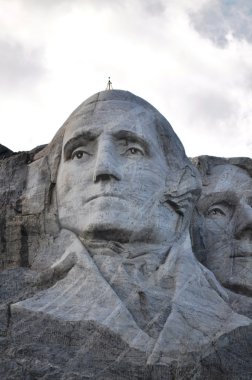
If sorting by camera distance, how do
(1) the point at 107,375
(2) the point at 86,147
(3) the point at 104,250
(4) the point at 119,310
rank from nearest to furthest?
(1) the point at 107,375, (4) the point at 119,310, (3) the point at 104,250, (2) the point at 86,147

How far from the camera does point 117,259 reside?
907 cm

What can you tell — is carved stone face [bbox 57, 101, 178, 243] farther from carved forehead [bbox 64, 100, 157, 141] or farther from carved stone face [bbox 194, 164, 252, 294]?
carved stone face [bbox 194, 164, 252, 294]

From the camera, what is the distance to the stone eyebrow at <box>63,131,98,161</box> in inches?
383

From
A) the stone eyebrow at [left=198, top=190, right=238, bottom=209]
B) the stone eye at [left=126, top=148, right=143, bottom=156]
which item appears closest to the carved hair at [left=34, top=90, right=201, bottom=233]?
the stone eye at [left=126, top=148, right=143, bottom=156]

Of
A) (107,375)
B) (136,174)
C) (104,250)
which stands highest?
(136,174)

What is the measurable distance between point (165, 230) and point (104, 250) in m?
0.72

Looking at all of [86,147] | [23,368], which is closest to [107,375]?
[23,368]

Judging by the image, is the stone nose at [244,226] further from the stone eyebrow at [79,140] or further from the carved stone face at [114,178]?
the stone eyebrow at [79,140]

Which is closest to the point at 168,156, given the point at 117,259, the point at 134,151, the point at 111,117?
the point at 134,151

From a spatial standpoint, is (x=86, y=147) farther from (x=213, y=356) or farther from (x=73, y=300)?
(x=213, y=356)

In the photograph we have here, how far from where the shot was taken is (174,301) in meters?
8.76

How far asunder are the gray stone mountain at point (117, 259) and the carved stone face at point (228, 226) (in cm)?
1

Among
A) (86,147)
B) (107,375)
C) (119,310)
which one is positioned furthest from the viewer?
(86,147)

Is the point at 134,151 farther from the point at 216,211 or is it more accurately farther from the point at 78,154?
the point at 216,211
